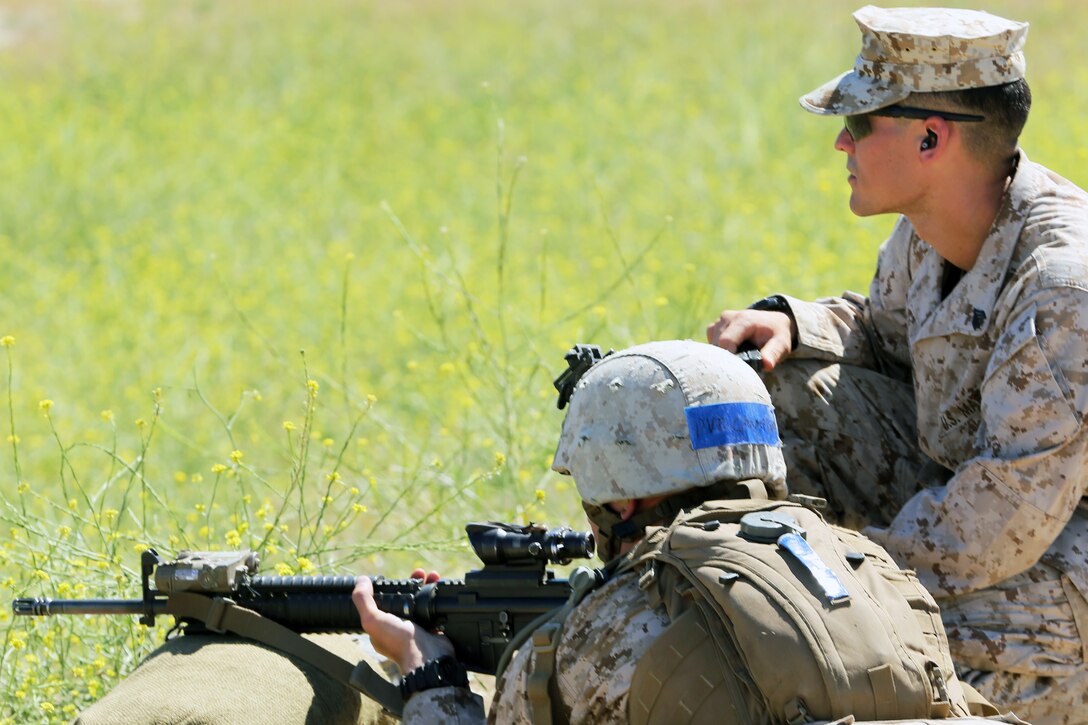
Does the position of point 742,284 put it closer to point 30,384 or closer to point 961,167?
point 30,384

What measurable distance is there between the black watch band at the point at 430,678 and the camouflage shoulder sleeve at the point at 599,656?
0.32 meters

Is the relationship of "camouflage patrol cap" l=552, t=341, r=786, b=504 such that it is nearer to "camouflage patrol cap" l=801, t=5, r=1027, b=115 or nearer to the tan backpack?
the tan backpack

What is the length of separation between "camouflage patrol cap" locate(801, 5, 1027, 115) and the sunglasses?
0.09ft

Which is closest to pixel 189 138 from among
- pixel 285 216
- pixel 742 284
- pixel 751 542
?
pixel 285 216

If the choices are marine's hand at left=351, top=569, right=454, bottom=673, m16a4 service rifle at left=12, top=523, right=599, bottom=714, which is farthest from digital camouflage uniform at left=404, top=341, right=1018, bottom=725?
m16a4 service rifle at left=12, top=523, right=599, bottom=714

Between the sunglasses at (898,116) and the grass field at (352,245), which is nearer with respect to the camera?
the sunglasses at (898,116)

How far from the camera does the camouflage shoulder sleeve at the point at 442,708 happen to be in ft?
9.83

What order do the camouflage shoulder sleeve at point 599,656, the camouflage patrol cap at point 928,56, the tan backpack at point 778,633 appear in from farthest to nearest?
the camouflage patrol cap at point 928,56 → the camouflage shoulder sleeve at point 599,656 → the tan backpack at point 778,633

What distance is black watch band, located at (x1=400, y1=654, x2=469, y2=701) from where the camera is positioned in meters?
3.09

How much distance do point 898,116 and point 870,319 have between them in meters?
0.89

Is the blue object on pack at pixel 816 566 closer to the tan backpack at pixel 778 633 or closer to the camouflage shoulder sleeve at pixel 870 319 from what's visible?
the tan backpack at pixel 778 633

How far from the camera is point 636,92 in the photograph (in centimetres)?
1309

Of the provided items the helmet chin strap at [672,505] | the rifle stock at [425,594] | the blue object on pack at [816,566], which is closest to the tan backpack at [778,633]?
the blue object on pack at [816,566]

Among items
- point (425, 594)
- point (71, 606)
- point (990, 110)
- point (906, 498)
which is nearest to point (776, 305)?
point (906, 498)
